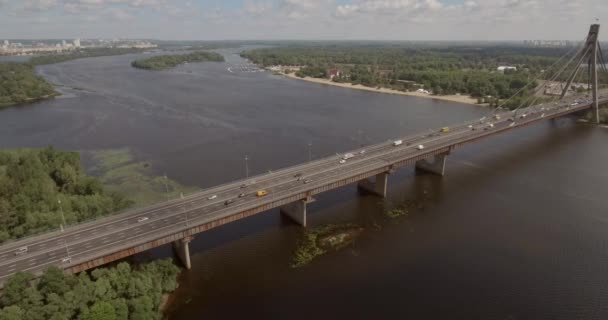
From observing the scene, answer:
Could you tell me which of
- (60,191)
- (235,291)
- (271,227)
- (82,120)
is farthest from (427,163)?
(82,120)

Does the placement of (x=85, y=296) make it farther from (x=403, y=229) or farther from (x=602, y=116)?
(x=602, y=116)

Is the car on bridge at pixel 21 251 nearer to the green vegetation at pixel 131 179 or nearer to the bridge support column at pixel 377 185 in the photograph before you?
the green vegetation at pixel 131 179

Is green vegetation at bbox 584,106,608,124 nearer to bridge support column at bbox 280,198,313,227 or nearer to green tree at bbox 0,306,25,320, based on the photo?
bridge support column at bbox 280,198,313,227

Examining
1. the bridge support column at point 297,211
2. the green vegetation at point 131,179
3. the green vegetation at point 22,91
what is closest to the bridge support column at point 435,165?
the bridge support column at point 297,211

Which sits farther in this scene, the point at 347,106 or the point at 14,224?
the point at 347,106

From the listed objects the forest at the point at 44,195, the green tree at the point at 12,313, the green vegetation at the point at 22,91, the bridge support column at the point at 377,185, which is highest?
the green vegetation at the point at 22,91

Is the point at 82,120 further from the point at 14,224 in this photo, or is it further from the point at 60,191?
the point at 14,224
